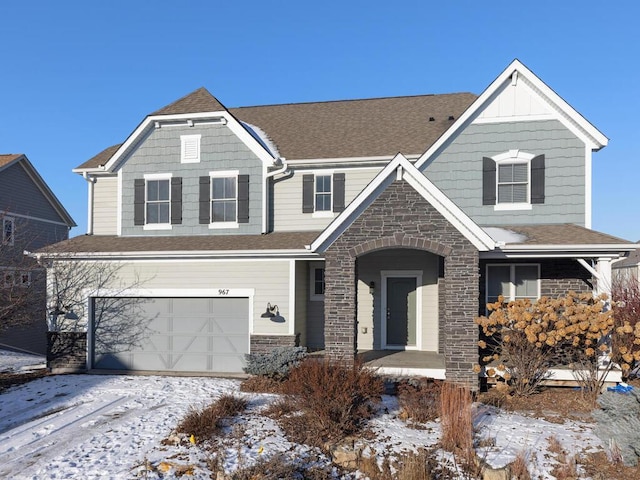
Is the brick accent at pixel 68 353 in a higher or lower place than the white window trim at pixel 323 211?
lower

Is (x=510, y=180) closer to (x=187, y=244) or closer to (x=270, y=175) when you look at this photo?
(x=270, y=175)

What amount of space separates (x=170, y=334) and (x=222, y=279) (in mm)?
2374

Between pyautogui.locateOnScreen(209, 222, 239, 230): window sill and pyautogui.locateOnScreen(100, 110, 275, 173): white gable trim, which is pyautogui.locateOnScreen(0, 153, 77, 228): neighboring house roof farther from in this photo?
pyautogui.locateOnScreen(209, 222, 239, 230): window sill

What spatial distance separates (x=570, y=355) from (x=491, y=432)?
12.0 feet

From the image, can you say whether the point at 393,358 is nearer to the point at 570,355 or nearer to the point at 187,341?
the point at 570,355

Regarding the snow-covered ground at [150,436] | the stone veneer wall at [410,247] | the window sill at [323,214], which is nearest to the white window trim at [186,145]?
the window sill at [323,214]

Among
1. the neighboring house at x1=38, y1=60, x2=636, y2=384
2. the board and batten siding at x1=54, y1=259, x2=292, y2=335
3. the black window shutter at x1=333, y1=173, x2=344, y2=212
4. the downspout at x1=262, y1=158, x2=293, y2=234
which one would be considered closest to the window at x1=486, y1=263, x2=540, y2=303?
the neighboring house at x1=38, y1=60, x2=636, y2=384

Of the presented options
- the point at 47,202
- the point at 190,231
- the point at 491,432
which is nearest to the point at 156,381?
the point at 190,231

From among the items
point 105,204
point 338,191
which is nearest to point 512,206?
point 338,191

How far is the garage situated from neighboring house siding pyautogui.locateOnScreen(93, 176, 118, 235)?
2.69 m

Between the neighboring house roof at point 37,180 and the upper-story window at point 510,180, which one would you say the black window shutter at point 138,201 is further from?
the neighboring house roof at point 37,180

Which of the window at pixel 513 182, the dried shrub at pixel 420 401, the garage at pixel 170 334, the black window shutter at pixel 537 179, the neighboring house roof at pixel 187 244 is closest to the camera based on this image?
the dried shrub at pixel 420 401

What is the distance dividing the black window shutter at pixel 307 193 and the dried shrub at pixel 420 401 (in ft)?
20.6

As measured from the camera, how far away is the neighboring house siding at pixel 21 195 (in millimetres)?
22969
